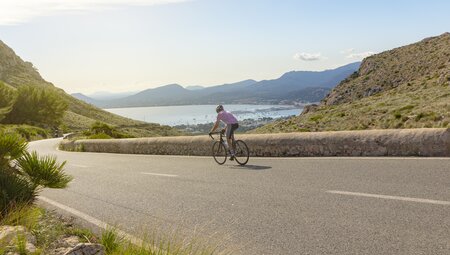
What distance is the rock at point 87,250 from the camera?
397 centimetres

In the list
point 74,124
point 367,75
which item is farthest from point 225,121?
point 74,124

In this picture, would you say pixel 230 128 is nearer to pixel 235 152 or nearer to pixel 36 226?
pixel 235 152

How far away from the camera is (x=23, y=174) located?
6.32 meters

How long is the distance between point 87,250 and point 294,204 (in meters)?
3.50

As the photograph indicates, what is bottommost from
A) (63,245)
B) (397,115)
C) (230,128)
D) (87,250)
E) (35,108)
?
(397,115)

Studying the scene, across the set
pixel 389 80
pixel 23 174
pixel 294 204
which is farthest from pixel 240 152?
pixel 389 80

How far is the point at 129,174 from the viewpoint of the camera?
482 inches

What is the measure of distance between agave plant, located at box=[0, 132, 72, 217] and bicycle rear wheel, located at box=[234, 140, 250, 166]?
6.91m

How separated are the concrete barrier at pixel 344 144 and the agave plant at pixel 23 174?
298 inches

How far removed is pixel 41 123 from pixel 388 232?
87.6 m

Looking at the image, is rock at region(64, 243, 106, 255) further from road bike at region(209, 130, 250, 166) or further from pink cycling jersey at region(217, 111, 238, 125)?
pink cycling jersey at region(217, 111, 238, 125)

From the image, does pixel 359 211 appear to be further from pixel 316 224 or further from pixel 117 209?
pixel 117 209

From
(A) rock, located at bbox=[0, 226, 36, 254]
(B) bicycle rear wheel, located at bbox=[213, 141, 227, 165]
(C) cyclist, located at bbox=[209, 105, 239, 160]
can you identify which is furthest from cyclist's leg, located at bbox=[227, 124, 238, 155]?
(A) rock, located at bbox=[0, 226, 36, 254]

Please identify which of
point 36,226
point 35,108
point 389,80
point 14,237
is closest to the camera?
point 14,237
